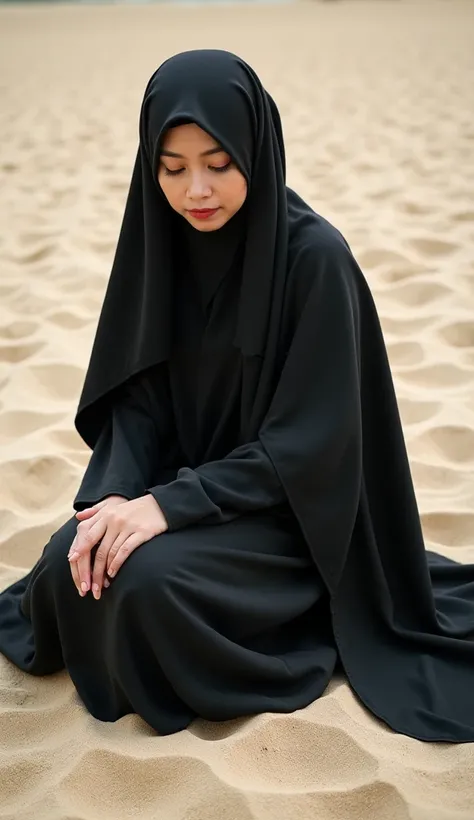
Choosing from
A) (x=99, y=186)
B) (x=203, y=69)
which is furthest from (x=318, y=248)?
(x=99, y=186)

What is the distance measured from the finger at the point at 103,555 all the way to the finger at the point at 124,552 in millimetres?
16

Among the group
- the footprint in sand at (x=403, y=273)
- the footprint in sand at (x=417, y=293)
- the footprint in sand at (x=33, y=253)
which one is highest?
the footprint in sand at (x=33, y=253)

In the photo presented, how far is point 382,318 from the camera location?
4094 millimetres

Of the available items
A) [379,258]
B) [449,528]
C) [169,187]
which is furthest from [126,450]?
[379,258]

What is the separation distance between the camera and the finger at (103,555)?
6.37ft

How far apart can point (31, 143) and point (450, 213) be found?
11.3 ft

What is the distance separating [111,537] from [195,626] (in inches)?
9.3

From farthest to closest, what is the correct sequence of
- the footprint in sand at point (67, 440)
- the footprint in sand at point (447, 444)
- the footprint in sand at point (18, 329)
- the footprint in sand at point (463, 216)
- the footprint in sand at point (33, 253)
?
1. the footprint in sand at point (463, 216)
2. the footprint in sand at point (33, 253)
3. the footprint in sand at point (18, 329)
4. the footprint in sand at point (67, 440)
5. the footprint in sand at point (447, 444)

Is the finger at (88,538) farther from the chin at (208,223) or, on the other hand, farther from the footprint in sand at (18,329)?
the footprint in sand at (18,329)

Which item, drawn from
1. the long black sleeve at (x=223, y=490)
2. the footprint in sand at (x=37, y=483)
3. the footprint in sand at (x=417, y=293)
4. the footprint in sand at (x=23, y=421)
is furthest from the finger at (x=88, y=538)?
the footprint in sand at (x=417, y=293)

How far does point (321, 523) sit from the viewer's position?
6.81ft

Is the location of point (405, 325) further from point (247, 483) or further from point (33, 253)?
point (247, 483)

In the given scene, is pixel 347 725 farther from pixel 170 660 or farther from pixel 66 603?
pixel 66 603

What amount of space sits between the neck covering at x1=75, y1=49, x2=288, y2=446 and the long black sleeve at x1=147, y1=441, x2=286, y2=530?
184 millimetres
